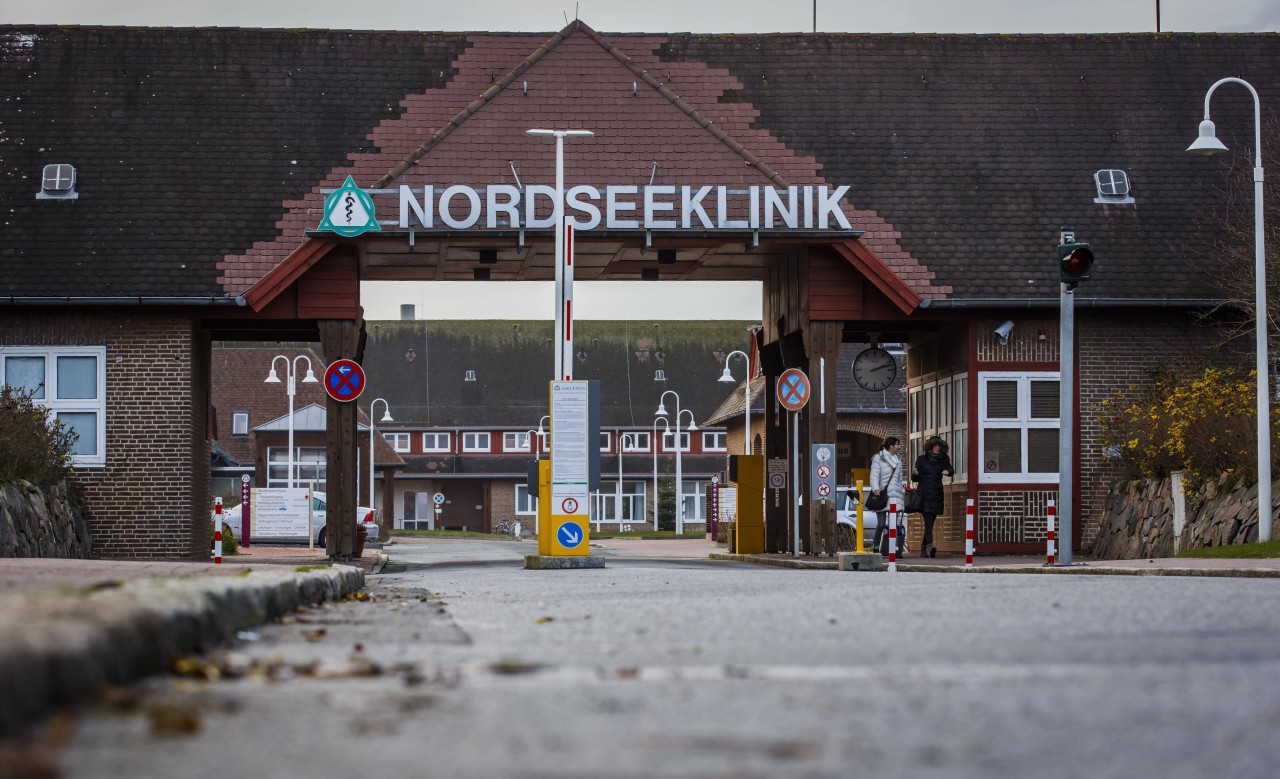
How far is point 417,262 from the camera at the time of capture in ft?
93.1

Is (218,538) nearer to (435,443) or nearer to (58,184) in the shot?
(58,184)

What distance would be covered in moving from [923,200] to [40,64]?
49.1 feet

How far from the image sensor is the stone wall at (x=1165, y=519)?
2144 centimetres

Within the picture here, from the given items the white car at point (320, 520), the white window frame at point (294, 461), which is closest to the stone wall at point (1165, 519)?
the white car at point (320, 520)

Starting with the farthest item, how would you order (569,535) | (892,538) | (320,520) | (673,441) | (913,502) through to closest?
(673,441), (320,520), (913,502), (569,535), (892,538)

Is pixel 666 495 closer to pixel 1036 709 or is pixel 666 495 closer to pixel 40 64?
pixel 40 64

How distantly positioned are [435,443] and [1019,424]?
6052cm

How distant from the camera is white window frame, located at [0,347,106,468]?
26438 mm

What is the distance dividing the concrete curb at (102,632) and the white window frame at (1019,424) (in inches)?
807

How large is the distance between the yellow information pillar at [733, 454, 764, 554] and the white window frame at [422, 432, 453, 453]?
56099 millimetres

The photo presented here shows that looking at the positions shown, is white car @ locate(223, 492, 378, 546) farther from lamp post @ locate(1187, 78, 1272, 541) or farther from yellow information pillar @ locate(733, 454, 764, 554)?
lamp post @ locate(1187, 78, 1272, 541)

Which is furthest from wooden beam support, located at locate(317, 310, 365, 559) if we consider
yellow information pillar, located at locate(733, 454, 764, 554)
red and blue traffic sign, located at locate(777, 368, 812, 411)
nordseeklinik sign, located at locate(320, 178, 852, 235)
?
yellow information pillar, located at locate(733, 454, 764, 554)

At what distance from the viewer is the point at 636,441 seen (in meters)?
87.7

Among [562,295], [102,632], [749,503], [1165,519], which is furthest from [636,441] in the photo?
[102,632]
